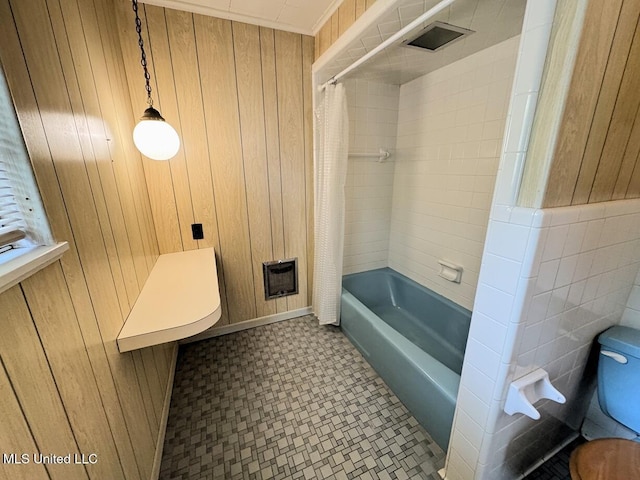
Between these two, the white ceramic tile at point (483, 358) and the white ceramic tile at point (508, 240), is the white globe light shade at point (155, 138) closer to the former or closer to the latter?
the white ceramic tile at point (508, 240)

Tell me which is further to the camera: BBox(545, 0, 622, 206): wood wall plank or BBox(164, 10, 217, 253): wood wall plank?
BBox(164, 10, 217, 253): wood wall plank

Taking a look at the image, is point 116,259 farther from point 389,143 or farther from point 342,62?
point 389,143

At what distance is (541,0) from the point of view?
0.72m

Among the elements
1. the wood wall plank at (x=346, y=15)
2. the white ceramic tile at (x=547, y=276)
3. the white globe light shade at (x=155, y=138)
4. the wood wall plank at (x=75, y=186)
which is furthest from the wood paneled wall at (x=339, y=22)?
the white ceramic tile at (x=547, y=276)

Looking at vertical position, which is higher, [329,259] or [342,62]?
[342,62]

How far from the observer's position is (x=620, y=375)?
111cm

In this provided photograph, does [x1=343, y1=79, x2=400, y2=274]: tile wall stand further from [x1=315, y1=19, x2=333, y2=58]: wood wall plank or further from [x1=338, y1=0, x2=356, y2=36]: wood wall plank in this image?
[x1=338, y1=0, x2=356, y2=36]: wood wall plank

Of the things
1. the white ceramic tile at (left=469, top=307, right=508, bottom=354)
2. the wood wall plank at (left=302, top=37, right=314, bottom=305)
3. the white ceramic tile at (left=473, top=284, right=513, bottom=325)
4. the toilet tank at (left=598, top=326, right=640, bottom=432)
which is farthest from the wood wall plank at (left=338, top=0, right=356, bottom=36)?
the toilet tank at (left=598, top=326, right=640, bottom=432)

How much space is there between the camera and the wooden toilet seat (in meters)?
0.87

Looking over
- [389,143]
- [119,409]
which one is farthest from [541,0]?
[119,409]

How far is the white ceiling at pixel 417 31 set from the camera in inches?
46.6

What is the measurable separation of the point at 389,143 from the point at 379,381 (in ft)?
6.93

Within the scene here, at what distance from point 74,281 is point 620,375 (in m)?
2.19

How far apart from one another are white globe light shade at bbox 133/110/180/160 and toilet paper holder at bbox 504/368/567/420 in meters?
1.99
